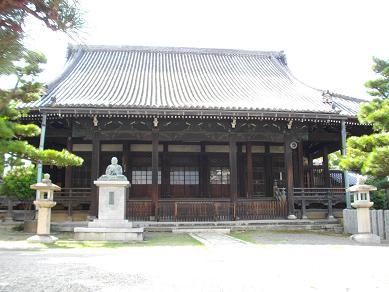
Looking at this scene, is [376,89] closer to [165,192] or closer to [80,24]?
[165,192]

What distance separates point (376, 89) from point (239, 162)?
772 cm

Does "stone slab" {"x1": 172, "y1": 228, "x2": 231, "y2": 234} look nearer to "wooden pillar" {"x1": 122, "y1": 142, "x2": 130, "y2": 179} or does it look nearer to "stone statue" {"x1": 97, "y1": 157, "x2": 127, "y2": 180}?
"stone statue" {"x1": 97, "y1": 157, "x2": 127, "y2": 180}

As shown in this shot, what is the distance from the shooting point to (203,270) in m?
6.32

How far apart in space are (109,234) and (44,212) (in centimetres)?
207

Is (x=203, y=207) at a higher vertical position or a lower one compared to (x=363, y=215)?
higher

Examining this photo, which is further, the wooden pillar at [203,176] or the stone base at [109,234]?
the wooden pillar at [203,176]

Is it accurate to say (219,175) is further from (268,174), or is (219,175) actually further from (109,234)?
(109,234)

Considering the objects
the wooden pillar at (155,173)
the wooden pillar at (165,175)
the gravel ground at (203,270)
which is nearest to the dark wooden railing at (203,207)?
the wooden pillar at (155,173)

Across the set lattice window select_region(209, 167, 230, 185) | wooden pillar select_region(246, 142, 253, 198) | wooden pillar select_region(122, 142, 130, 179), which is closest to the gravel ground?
wooden pillar select_region(246, 142, 253, 198)

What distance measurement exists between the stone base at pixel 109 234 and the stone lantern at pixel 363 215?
22.3 ft

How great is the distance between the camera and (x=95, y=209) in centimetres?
1488

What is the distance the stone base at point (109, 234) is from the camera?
11.9 m

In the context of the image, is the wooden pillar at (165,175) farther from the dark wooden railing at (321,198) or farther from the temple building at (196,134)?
the dark wooden railing at (321,198)

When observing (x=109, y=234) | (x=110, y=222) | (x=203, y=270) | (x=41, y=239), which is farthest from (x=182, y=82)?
(x=203, y=270)
